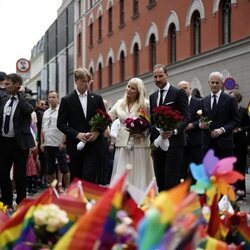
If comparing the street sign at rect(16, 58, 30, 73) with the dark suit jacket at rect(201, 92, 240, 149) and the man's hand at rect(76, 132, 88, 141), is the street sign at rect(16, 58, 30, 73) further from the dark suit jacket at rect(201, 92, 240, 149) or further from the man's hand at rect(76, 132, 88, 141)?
the man's hand at rect(76, 132, 88, 141)

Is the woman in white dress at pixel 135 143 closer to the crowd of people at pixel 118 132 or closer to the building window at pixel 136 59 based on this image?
the crowd of people at pixel 118 132

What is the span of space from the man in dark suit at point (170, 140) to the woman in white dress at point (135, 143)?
0.24 metres

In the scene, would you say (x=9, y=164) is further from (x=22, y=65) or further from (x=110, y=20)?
(x=110, y=20)

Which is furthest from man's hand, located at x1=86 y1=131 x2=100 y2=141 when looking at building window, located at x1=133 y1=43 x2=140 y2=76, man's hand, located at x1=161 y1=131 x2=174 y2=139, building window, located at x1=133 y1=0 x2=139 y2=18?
building window, located at x1=133 y1=0 x2=139 y2=18

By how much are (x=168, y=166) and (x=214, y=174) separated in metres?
6.02

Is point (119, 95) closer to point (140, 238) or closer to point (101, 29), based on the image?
point (101, 29)

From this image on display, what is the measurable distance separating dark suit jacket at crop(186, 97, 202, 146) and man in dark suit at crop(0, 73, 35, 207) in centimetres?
308

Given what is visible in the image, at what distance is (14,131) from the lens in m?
8.94

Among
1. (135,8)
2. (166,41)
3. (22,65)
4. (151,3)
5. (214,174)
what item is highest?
(135,8)

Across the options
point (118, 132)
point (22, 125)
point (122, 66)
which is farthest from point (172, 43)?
point (22, 125)

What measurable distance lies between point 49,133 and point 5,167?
3.65 metres

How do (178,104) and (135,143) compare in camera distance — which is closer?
(178,104)

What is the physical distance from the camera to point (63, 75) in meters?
62.7

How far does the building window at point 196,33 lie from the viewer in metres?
28.2
